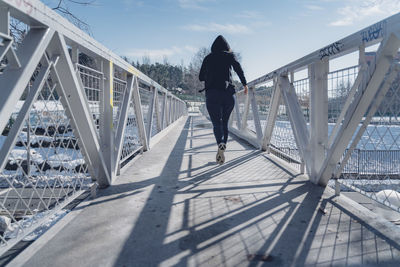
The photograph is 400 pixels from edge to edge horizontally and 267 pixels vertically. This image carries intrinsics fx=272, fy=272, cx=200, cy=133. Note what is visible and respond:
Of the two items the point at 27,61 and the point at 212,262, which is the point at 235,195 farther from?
the point at 27,61

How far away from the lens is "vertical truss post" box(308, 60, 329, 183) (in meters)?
2.80

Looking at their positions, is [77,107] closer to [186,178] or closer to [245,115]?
[186,178]

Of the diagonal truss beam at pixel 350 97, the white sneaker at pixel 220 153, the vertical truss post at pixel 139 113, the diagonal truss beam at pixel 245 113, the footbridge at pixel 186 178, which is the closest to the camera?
the footbridge at pixel 186 178

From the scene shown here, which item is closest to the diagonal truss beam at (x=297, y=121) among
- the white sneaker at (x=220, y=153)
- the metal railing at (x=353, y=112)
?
the metal railing at (x=353, y=112)

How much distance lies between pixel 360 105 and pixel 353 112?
0.25 ft

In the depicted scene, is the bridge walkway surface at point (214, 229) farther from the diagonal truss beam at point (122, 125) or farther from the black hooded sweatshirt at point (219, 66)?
the black hooded sweatshirt at point (219, 66)

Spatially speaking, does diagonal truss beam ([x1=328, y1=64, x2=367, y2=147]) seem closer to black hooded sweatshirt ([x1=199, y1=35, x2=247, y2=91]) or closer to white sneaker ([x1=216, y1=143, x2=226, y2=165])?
white sneaker ([x1=216, y1=143, x2=226, y2=165])

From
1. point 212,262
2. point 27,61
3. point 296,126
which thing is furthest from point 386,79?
point 27,61

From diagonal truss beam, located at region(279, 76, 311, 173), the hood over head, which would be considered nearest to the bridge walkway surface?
diagonal truss beam, located at region(279, 76, 311, 173)

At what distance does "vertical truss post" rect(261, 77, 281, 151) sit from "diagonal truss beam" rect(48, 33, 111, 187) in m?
2.78

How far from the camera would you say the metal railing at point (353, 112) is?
6.48ft

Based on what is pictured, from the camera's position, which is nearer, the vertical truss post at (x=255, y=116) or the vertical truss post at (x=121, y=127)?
the vertical truss post at (x=121, y=127)

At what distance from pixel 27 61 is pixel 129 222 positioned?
1.27m

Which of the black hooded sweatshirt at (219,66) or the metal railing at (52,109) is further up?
the black hooded sweatshirt at (219,66)
